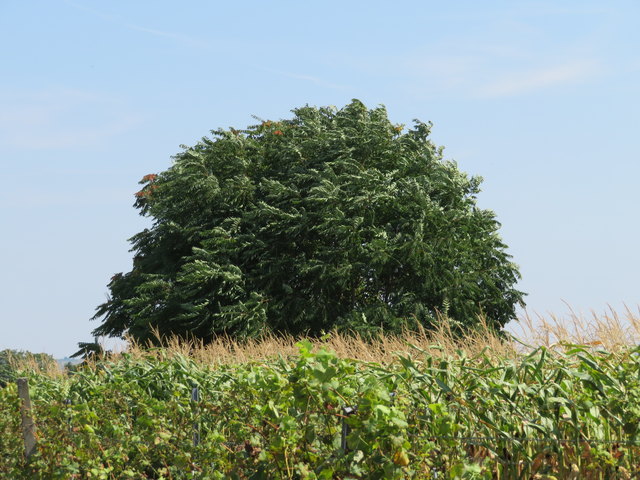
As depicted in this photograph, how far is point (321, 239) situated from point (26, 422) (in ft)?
50.7

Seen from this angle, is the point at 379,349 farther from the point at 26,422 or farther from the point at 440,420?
the point at 440,420

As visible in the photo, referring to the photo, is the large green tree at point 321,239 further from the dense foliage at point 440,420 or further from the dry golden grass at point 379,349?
the dense foliage at point 440,420

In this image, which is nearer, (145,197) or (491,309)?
(491,309)

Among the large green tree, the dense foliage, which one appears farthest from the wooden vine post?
the large green tree

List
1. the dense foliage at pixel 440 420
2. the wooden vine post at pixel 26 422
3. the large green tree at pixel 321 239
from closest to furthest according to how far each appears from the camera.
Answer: the dense foliage at pixel 440 420 → the wooden vine post at pixel 26 422 → the large green tree at pixel 321 239

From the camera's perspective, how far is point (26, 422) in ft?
22.8

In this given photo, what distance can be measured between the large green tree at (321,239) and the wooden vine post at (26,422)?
12.3 metres

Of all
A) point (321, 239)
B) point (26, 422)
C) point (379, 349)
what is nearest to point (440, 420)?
point (26, 422)

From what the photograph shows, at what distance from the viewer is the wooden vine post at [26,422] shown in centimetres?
688

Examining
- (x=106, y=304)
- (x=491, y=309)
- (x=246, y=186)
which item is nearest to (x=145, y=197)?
(x=106, y=304)

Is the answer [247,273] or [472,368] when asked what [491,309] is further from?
[472,368]

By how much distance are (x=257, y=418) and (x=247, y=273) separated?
17253 millimetres

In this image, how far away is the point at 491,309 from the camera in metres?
22.4

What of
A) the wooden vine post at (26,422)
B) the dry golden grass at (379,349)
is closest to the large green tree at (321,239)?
the dry golden grass at (379,349)
